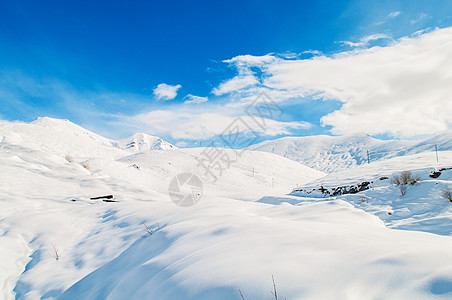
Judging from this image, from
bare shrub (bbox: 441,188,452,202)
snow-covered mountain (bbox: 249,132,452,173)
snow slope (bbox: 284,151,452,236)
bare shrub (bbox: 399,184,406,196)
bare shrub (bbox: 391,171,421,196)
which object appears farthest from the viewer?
snow-covered mountain (bbox: 249,132,452,173)

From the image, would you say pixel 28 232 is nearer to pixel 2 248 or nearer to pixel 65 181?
pixel 2 248

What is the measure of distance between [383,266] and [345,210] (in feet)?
11.2

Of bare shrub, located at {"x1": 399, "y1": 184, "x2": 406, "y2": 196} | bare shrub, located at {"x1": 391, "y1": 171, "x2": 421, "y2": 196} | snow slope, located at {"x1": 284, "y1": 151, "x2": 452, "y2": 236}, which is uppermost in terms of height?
bare shrub, located at {"x1": 391, "y1": 171, "x2": 421, "y2": 196}

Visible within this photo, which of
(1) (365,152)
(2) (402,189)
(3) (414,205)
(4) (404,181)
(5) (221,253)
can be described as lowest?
(3) (414,205)

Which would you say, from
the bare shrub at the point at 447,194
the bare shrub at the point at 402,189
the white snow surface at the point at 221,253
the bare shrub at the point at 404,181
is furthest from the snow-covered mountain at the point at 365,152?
the white snow surface at the point at 221,253

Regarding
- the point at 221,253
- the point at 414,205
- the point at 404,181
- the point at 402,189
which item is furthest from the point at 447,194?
the point at 221,253

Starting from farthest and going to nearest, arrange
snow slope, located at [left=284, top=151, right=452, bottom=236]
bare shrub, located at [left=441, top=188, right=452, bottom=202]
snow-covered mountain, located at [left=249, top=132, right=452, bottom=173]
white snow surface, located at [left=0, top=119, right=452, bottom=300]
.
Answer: snow-covered mountain, located at [left=249, top=132, right=452, bottom=173]
bare shrub, located at [left=441, top=188, right=452, bottom=202]
snow slope, located at [left=284, top=151, right=452, bottom=236]
white snow surface, located at [left=0, top=119, right=452, bottom=300]

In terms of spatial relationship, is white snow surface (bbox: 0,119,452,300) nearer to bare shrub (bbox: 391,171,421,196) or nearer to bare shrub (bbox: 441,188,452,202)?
bare shrub (bbox: 441,188,452,202)

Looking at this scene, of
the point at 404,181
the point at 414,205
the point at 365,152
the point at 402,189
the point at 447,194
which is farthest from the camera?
the point at 365,152

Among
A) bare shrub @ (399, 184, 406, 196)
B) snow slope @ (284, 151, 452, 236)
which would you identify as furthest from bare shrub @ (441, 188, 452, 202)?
bare shrub @ (399, 184, 406, 196)

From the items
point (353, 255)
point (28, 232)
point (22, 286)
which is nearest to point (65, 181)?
point (28, 232)

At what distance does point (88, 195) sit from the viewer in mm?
10656

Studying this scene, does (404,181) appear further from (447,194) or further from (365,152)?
(365,152)

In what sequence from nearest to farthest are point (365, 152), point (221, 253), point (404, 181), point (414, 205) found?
1. point (221, 253)
2. point (414, 205)
3. point (404, 181)
4. point (365, 152)
